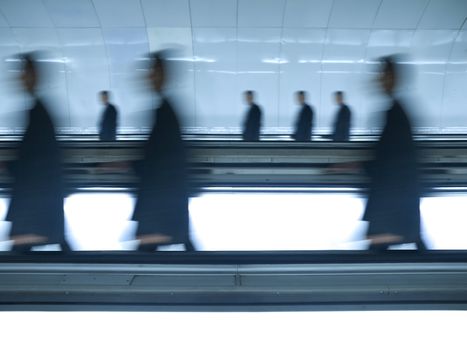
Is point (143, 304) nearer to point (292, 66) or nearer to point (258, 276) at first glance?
point (258, 276)

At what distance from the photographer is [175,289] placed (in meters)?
2.62

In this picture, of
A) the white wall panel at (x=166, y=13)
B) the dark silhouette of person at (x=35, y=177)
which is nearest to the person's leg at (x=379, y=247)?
the dark silhouette of person at (x=35, y=177)

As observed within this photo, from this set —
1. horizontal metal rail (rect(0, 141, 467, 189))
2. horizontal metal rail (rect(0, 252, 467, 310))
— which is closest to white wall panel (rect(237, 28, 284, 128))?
horizontal metal rail (rect(0, 141, 467, 189))

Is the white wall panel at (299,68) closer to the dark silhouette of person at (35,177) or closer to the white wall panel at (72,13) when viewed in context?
the white wall panel at (72,13)

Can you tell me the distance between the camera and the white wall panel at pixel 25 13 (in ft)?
39.2

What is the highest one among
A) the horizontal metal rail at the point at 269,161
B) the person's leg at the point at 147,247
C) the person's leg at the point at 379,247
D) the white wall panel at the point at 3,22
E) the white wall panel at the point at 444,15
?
the white wall panel at the point at 3,22

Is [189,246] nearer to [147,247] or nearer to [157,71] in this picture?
[147,247]

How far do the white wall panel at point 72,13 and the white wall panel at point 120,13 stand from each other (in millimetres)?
225

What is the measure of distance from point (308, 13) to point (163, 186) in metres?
10.0

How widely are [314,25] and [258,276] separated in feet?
34.9

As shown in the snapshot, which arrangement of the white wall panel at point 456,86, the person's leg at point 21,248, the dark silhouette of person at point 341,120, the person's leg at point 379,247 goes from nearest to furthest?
the person's leg at point 21,248 → the person's leg at point 379,247 → the dark silhouette of person at point 341,120 → the white wall panel at point 456,86

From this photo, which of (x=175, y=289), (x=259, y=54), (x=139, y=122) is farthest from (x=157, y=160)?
(x=259, y=54)

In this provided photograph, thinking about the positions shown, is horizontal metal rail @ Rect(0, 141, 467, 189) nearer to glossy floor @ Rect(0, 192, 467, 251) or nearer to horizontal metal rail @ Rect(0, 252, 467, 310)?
glossy floor @ Rect(0, 192, 467, 251)

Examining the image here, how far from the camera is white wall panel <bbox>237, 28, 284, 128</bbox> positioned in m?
12.2
